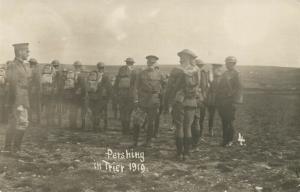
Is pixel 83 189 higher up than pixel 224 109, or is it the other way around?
pixel 224 109

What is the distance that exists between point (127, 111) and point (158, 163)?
3798 mm

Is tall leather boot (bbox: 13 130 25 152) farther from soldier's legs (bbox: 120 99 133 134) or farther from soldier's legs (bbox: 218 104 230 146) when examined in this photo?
soldier's legs (bbox: 218 104 230 146)

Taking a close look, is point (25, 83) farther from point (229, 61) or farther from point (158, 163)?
point (229, 61)

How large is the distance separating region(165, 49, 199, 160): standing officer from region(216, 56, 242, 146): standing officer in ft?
5.52

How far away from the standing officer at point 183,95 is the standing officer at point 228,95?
5.52 ft

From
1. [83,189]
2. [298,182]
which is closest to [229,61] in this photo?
[298,182]

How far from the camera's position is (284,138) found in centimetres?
1179

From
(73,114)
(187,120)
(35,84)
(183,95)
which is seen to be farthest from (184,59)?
(35,84)

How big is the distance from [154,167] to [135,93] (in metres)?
2.40

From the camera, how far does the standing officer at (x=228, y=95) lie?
394 inches

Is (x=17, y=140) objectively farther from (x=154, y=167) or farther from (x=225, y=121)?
(x=225, y=121)

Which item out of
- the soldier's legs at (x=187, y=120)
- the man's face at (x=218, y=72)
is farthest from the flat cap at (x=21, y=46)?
the man's face at (x=218, y=72)

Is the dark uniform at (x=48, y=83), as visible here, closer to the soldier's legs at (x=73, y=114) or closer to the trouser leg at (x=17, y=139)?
the soldier's legs at (x=73, y=114)

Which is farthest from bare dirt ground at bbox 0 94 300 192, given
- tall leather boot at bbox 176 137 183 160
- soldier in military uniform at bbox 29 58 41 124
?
soldier in military uniform at bbox 29 58 41 124
